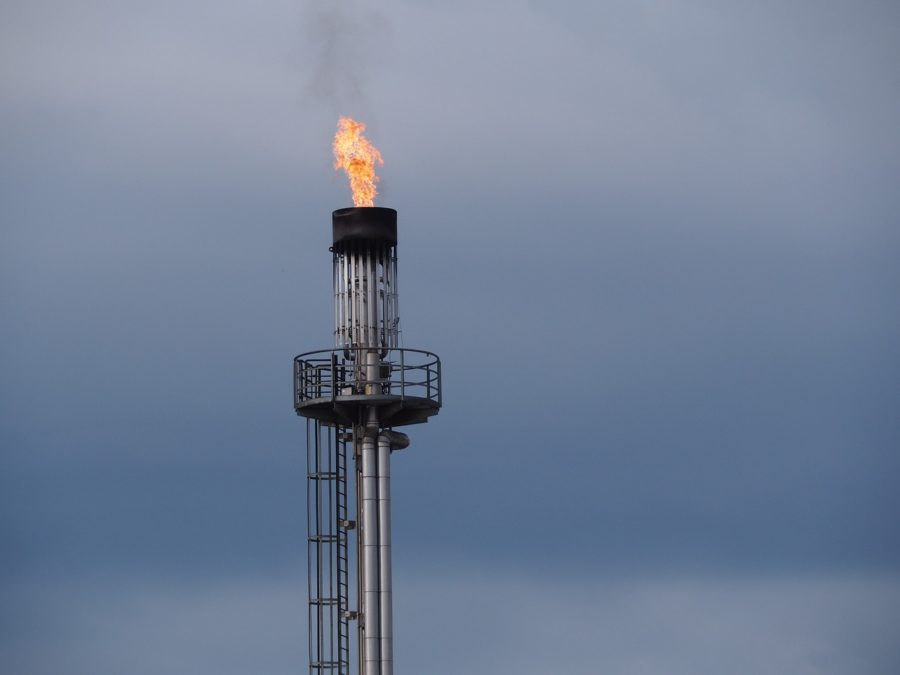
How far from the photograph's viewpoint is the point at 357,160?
86.2 metres

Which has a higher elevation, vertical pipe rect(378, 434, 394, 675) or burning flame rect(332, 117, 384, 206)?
burning flame rect(332, 117, 384, 206)

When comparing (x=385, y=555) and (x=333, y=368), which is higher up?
(x=333, y=368)

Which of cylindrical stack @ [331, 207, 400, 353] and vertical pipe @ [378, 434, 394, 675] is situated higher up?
cylindrical stack @ [331, 207, 400, 353]

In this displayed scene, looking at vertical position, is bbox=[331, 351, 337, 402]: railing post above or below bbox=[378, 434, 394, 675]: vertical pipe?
above

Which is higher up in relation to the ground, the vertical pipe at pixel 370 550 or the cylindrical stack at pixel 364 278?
the cylindrical stack at pixel 364 278

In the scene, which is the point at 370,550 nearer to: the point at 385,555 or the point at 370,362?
the point at 385,555

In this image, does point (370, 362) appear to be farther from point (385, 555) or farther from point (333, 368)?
point (385, 555)

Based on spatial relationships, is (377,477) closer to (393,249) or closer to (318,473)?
(318,473)

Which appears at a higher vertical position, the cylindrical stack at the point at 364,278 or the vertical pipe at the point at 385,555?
the cylindrical stack at the point at 364,278

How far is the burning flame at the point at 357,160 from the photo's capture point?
86.2 m

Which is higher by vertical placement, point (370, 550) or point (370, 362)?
→ point (370, 362)

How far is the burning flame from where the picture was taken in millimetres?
86250

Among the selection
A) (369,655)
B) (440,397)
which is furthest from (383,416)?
(369,655)

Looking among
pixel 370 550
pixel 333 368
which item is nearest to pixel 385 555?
pixel 370 550
